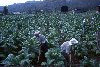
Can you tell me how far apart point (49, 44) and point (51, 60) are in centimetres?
269

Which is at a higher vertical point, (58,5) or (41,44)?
(58,5)

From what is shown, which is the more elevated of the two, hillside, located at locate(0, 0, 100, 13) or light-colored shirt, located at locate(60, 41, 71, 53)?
hillside, located at locate(0, 0, 100, 13)

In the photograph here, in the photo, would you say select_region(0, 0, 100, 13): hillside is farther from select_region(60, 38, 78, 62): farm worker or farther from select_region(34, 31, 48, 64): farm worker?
select_region(60, 38, 78, 62): farm worker

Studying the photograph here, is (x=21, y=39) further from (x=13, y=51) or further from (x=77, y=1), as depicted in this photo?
(x=77, y=1)

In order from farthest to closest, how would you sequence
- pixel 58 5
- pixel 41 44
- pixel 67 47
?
1. pixel 58 5
2. pixel 41 44
3. pixel 67 47

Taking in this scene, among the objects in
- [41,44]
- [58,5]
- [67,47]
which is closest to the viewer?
[67,47]

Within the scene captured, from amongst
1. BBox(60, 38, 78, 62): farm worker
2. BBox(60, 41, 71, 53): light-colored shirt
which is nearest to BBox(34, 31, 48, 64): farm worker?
BBox(60, 38, 78, 62): farm worker

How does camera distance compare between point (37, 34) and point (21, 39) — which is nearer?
point (37, 34)

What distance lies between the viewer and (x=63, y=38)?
46.6 ft

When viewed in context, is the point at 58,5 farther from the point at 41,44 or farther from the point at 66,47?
the point at 66,47

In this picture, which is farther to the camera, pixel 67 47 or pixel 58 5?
pixel 58 5

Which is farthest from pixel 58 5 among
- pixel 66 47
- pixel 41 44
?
pixel 66 47

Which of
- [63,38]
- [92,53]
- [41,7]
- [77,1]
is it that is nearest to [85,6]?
[77,1]

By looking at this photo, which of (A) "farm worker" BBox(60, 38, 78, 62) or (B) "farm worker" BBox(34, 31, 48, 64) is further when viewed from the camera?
(B) "farm worker" BBox(34, 31, 48, 64)
